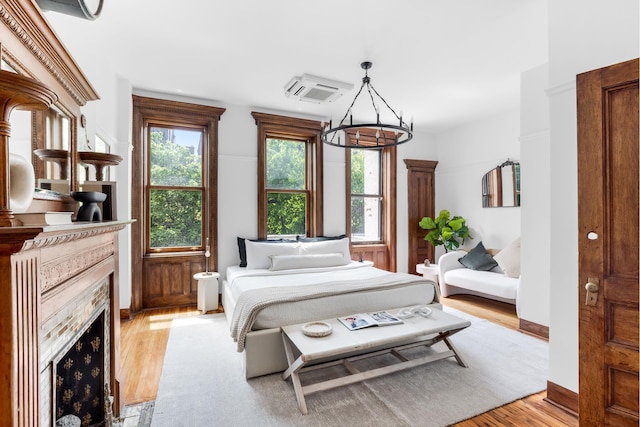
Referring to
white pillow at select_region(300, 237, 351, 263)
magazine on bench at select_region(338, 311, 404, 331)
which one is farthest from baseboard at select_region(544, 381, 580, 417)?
white pillow at select_region(300, 237, 351, 263)

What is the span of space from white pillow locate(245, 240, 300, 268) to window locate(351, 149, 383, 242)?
5.15 ft

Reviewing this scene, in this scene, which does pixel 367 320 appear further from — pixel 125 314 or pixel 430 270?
pixel 430 270

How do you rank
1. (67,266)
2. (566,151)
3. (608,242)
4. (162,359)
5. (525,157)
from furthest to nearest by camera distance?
1. (525,157)
2. (162,359)
3. (566,151)
4. (608,242)
5. (67,266)

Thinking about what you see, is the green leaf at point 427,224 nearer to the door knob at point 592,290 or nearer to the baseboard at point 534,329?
the baseboard at point 534,329

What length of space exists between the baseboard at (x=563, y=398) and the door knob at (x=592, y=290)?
75cm

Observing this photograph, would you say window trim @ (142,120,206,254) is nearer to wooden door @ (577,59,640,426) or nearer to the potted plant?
the potted plant

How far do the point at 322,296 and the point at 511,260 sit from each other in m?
3.08

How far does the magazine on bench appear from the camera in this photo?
8.08ft

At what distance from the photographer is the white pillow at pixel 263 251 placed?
4234mm

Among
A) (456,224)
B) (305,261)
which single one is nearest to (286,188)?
(305,261)

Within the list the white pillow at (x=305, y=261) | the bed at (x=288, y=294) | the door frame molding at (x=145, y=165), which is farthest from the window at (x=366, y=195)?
the door frame molding at (x=145, y=165)

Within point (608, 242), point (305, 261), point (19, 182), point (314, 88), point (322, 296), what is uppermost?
point (314, 88)

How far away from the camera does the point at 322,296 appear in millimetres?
2762

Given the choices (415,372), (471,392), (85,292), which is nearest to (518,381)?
(471,392)
